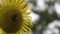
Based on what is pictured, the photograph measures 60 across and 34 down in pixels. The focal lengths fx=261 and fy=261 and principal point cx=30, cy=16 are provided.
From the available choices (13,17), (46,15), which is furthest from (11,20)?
(46,15)

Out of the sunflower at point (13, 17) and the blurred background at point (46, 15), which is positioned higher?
the sunflower at point (13, 17)

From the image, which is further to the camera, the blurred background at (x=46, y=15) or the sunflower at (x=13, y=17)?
the blurred background at (x=46, y=15)

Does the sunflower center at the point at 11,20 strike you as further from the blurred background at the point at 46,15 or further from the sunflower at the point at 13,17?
the blurred background at the point at 46,15

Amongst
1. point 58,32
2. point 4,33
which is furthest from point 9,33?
point 58,32

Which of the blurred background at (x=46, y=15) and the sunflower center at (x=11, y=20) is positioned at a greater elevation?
the sunflower center at (x=11, y=20)

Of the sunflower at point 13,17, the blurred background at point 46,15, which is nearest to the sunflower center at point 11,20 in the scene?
the sunflower at point 13,17

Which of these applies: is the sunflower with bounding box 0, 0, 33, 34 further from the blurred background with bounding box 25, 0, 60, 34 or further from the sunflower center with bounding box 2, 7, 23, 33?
the blurred background with bounding box 25, 0, 60, 34

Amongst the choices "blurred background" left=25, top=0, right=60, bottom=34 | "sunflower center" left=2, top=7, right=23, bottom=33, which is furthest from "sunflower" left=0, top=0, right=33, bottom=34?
"blurred background" left=25, top=0, right=60, bottom=34

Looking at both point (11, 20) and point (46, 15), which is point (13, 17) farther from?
point (46, 15)
